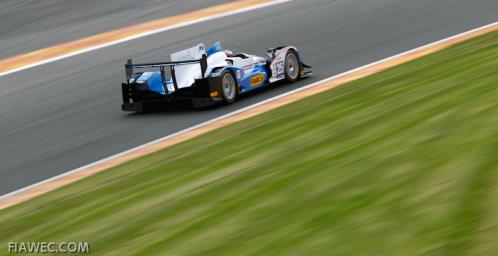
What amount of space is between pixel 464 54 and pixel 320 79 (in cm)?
252

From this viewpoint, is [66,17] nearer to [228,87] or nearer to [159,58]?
[159,58]

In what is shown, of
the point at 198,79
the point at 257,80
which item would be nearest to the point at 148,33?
the point at 257,80

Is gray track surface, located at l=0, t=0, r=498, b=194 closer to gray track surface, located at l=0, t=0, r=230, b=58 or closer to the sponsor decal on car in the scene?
the sponsor decal on car

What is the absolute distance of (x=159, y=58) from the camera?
17.7m

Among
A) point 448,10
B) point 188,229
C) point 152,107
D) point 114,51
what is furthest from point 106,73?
point 188,229

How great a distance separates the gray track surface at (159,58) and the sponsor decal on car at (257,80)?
201 millimetres

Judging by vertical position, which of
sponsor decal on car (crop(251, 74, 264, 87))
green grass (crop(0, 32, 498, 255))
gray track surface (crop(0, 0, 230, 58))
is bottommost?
green grass (crop(0, 32, 498, 255))

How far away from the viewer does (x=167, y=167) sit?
30.2ft

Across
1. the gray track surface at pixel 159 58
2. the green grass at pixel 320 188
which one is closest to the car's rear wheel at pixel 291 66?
the gray track surface at pixel 159 58

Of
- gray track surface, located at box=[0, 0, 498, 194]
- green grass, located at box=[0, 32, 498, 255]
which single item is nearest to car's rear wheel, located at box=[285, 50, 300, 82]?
Result: gray track surface, located at box=[0, 0, 498, 194]

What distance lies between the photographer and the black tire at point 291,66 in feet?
45.8

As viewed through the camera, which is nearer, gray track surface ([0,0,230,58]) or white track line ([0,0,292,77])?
white track line ([0,0,292,77])

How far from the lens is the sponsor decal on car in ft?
44.2

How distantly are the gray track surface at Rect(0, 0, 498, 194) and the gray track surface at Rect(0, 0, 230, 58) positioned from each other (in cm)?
182
